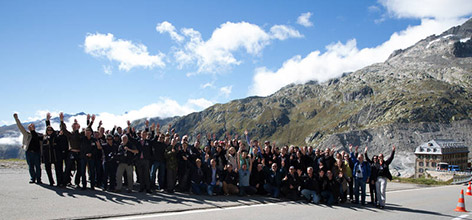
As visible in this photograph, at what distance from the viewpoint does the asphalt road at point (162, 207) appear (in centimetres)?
870

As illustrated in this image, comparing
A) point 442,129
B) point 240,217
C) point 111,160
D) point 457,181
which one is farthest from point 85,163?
point 442,129

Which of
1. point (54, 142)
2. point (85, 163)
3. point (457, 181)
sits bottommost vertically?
point (457, 181)

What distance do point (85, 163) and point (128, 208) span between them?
384 cm

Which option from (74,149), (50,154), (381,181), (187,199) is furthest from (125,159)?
(381,181)

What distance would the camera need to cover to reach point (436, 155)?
10269 cm

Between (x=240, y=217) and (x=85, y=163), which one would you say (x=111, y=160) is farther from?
(x=240, y=217)

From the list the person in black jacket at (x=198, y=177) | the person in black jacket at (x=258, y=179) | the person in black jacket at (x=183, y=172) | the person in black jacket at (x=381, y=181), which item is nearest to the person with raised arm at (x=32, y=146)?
the person in black jacket at (x=183, y=172)

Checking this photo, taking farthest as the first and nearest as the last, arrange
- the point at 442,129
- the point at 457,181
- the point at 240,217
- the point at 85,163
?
1. the point at 442,129
2. the point at 457,181
3. the point at 85,163
4. the point at 240,217

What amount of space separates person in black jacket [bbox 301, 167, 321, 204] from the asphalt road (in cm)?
66

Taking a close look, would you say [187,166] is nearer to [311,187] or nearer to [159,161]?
[159,161]

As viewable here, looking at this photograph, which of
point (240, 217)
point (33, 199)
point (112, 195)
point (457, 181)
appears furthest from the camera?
point (457, 181)

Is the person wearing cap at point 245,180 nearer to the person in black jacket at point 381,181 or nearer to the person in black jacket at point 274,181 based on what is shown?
the person in black jacket at point 274,181

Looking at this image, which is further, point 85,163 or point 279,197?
point 279,197

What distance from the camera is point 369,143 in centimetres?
15588
